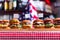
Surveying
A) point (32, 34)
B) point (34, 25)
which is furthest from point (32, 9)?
point (32, 34)

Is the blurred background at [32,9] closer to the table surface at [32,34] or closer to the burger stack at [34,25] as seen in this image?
the burger stack at [34,25]

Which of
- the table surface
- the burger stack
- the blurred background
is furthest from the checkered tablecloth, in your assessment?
the blurred background

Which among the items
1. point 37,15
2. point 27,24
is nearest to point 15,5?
point 37,15

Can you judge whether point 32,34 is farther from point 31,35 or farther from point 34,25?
point 34,25

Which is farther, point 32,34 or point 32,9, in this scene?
point 32,9

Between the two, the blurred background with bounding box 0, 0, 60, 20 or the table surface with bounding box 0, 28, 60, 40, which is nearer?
the table surface with bounding box 0, 28, 60, 40

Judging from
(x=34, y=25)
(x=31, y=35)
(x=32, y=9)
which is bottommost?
(x=31, y=35)

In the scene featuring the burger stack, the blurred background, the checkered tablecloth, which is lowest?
the checkered tablecloth

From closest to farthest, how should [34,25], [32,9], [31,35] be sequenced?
1. [31,35]
2. [34,25]
3. [32,9]

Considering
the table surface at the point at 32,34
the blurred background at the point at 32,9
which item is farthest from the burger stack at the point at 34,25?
the blurred background at the point at 32,9

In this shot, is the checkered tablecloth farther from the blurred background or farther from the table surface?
the blurred background
